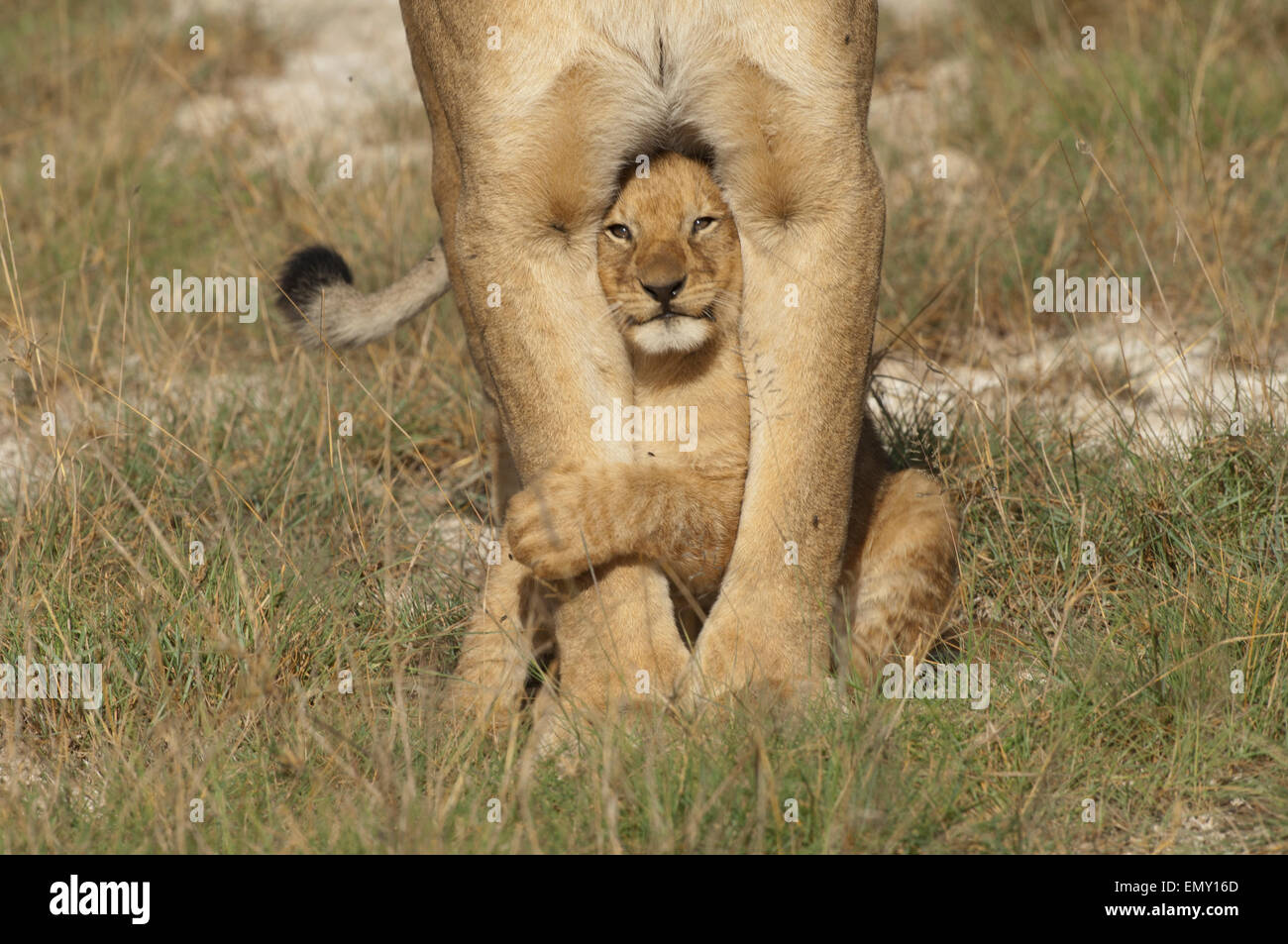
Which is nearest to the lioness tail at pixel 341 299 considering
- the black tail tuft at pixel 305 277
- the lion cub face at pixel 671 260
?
the black tail tuft at pixel 305 277

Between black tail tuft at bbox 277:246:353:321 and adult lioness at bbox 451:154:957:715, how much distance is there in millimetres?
831

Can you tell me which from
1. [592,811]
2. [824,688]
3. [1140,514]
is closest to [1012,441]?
[1140,514]

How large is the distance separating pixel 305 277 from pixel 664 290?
3.45ft

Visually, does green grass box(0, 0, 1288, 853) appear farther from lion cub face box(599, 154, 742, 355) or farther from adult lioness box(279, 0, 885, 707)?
lion cub face box(599, 154, 742, 355)

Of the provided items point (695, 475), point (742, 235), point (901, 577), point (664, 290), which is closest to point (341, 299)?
point (664, 290)

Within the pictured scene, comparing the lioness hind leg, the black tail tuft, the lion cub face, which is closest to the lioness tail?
the black tail tuft

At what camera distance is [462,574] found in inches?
143

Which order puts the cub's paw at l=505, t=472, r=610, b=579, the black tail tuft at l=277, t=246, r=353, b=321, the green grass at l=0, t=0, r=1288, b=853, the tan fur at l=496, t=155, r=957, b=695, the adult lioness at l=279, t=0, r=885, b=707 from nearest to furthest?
1. the green grass at l=0, t=0, r=1288, b=853
2. the adult lioness at l=279, t=0, r=885, b=707
3. the cub's paw at l=505, t=472, r=610, b=579
4. the tan fur at l=496, t=155, r=957, b=695
5. the black tail tuft at l=277, t=246, r=353, b=321

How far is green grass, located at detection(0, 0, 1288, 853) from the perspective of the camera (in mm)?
2477

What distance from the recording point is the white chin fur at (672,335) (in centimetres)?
322

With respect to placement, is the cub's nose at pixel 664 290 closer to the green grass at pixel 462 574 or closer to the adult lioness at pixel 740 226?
the adult lioness at pixel 740 226

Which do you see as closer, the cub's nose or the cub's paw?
the cub's paw

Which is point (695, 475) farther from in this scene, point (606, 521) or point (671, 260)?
point (671, 260)

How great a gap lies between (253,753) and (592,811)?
0.69m
